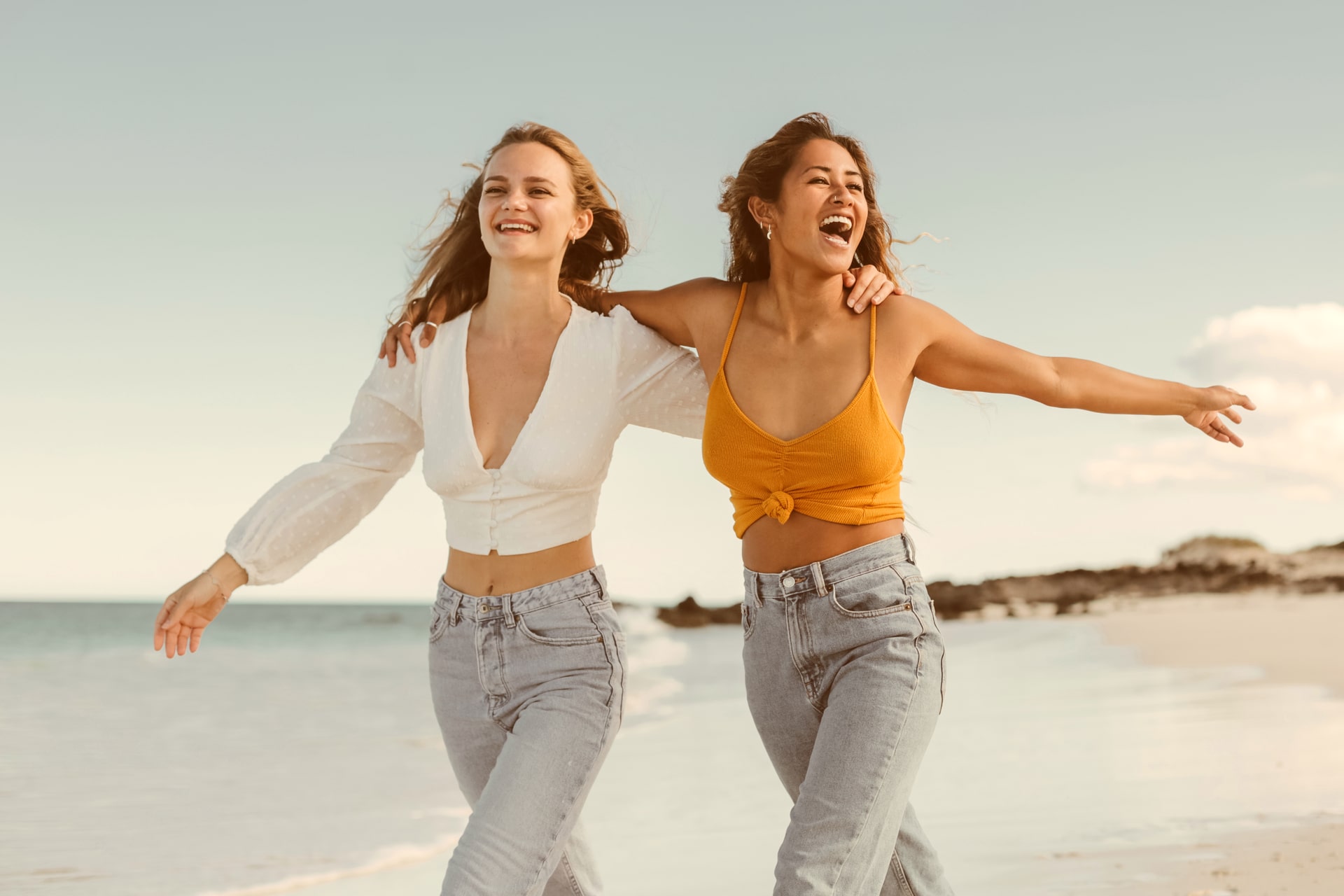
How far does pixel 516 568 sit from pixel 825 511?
81cm

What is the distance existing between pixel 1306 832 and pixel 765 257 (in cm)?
370

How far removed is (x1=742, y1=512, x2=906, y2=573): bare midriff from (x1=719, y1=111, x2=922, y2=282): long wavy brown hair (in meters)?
0.82

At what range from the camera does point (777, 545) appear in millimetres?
3039

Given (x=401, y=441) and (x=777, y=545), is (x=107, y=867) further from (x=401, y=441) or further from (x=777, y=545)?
(x=777, y=545)

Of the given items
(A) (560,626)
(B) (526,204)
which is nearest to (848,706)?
(A) (560,626)

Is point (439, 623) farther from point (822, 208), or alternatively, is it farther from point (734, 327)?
point (822, 208)

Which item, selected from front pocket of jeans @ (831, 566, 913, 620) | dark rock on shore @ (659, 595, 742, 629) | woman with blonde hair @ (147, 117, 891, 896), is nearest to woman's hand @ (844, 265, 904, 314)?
woman with blonde hair @ (147, 117, 891, 896)

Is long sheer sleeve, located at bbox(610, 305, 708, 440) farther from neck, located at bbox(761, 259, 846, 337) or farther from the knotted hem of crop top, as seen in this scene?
the knotted hem of crop top

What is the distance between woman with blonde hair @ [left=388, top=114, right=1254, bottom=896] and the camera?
2754 millimetres

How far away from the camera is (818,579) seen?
291cm

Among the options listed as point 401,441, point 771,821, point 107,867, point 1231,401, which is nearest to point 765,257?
point 401,441

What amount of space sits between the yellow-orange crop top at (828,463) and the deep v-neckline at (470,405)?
0.48 m

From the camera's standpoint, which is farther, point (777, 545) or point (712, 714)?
point (712, 714)

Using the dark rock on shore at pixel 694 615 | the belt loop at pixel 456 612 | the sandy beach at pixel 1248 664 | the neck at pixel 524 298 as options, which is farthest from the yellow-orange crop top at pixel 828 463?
the dark rock on shore at pixel 694 615
